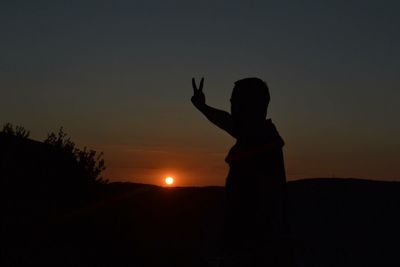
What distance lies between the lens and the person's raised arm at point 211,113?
159 inches

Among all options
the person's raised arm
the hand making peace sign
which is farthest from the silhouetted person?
the hand making peace sign

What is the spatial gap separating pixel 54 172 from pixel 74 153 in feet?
6.62

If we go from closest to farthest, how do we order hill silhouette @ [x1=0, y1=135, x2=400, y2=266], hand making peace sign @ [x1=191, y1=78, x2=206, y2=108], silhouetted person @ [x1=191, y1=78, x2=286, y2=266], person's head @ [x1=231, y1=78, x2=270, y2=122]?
silhouetted person @ [x1=191, y1=78, x2=286, y2=266] → person's head @ [x1=231, y1=78, x2=270, y2=122] → hand making peace sign @ [x1=191, y1=78, x2=206, y2=108] → hill silhouette @ [x1=0, y1=135, x2=400, y2=266]

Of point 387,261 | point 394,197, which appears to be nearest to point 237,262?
point 387,261

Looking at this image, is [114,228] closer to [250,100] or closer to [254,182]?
[250,100]

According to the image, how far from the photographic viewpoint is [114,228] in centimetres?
1695

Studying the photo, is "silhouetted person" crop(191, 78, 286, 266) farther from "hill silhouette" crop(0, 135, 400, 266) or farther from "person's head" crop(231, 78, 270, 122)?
"hill silhouette" crop(0, 135, 400, 266)

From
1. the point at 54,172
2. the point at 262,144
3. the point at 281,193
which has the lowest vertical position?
the point at 281,193

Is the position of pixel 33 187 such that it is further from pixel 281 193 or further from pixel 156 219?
Result: pixel 281 193

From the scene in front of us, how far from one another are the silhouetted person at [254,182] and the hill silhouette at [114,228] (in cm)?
16

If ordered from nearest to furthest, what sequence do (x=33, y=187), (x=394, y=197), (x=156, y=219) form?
(x=33, y=187) → (x=156, y=219) → (x=394, y=197)

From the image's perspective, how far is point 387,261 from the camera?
21.5 meters

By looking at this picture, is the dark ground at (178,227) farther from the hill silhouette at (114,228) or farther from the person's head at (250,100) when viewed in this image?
the person's head at (250,100)

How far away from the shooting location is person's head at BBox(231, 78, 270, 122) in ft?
12.3
